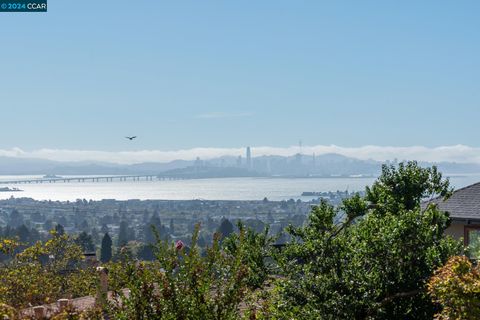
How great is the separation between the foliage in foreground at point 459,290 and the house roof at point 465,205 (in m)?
16.1

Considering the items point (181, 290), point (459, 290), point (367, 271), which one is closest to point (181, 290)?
point (181, 290)

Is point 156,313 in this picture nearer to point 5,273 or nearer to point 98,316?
point 98,316

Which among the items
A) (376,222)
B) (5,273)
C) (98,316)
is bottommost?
(5,273)

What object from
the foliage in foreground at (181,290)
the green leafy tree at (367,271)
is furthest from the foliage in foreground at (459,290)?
the foliage in foreground at (181,290)

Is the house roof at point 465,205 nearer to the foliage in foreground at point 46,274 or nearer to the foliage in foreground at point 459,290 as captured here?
the foliage in foreground at point 46,274

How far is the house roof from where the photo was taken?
28.1m

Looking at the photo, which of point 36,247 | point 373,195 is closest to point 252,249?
point 373,195

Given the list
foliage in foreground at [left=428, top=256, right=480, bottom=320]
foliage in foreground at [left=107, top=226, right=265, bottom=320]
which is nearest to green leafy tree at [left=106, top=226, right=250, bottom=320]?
foliage in foreground at [left=107, top=226, right=265, bottom=320]

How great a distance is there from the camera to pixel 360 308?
15.2 meters

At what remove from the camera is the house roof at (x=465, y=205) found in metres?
28.1

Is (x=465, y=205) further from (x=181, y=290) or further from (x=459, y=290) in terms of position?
(x=181, y=290)

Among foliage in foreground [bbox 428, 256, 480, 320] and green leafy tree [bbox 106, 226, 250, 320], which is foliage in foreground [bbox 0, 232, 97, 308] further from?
foliage in foreground [bbox 428, 256, 480, 320]

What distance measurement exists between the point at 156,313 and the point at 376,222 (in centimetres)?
680

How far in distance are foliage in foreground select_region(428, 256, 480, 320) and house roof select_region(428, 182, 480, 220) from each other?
16.1 m
